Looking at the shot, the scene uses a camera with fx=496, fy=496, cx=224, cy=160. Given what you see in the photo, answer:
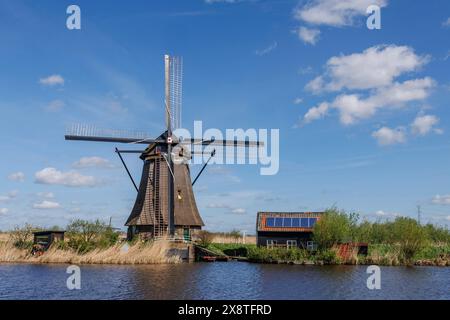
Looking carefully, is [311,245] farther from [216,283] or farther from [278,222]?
[216,283]

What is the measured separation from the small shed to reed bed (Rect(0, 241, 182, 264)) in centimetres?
246

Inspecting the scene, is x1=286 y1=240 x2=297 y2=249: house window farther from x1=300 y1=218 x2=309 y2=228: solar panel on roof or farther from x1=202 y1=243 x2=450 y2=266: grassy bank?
x1=202 y1=243 x2=450 y2=266: grassy bank

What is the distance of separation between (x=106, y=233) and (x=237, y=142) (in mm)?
13605

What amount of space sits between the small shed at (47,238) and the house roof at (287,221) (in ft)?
55.7

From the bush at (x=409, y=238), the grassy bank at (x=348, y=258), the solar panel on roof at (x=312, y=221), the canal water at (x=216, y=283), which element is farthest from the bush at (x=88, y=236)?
the bush at (x=409, y=238)

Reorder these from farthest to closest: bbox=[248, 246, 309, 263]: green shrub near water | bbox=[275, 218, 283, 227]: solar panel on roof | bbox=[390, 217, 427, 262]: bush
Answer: bbox=[275, 218, 283, 227]: solar panel on roof
bbox=[390, 217, 427, 262]: bush
bbox=[248, 246, 309, 263]: green shrub near water

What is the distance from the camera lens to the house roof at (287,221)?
4212cm

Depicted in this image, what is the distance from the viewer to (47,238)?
4316cm

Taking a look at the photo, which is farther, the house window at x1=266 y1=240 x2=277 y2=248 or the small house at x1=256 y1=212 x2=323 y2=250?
the house window at x1=266 y1=240 x2=277 y2=248

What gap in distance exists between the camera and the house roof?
42.1 meters

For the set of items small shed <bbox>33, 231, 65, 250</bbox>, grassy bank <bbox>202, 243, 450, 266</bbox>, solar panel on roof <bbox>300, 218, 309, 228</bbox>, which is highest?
solar panel on roof <bbox>300, 218, 309, 228</bbox>

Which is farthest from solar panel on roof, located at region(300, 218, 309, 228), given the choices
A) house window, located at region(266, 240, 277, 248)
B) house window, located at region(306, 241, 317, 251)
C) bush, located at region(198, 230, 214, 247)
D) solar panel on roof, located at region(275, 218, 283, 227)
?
bush, located at region(198, 230, 214, 247)
